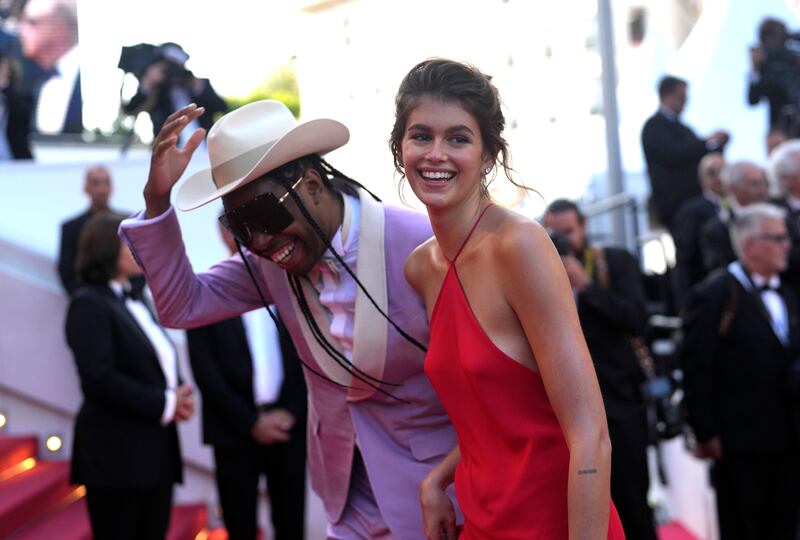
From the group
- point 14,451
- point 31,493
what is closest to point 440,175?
point 31,493

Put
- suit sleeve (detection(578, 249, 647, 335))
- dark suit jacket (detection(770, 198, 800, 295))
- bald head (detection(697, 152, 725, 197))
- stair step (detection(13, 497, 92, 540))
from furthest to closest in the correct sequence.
Answer: bald head (detection(697, 152, 725, 197))
dark suit jacket (detection(770, 198, 800, 295))
stair step (detection(13, 497, 92, 540))
suit sleeve (detection(578, 249, 647, 335))

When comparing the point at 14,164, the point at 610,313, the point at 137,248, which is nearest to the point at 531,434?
the point at 137,248

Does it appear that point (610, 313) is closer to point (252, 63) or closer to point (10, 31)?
point (252, 63)

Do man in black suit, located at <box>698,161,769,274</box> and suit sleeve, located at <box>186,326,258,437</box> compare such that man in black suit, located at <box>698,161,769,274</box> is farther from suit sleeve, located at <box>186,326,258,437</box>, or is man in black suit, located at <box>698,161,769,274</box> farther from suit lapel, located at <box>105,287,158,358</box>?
suit lapel, located at <box>105,287,158,358</box>

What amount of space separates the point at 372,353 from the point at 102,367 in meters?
2.44

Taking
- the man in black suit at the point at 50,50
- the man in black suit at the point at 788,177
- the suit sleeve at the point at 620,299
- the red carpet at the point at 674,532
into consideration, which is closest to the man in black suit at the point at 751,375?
the suit sleeve at the point at 620,299

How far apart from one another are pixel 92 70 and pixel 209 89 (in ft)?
5.29

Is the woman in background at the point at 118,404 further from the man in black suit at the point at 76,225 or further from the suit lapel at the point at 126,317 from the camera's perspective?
the man in black suit at the point at 76,225

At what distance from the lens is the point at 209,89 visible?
602 centimetres

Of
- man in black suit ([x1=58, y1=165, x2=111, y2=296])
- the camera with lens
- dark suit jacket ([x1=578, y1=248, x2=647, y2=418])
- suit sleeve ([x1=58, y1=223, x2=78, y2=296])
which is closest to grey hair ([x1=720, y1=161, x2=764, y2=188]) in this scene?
dark suit jacket ([x1=578, y1=248, x2=647, y2=418])

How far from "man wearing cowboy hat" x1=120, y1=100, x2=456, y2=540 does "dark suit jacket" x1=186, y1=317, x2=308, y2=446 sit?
2.57 m

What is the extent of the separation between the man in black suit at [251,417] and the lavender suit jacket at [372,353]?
256 cm

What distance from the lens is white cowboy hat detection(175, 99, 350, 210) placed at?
2.94 metres

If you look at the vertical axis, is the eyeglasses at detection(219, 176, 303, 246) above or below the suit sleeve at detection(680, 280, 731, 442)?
above
